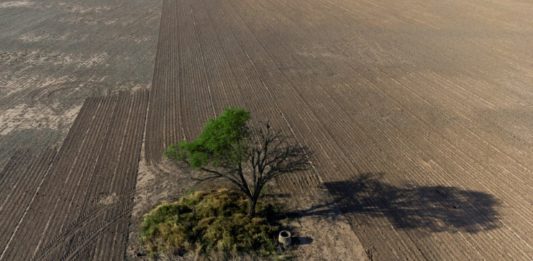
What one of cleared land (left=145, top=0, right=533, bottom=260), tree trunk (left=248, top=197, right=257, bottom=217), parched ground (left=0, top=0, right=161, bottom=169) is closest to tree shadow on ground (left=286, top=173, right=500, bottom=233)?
cleared land (left=145, top=0, right=533, bottom=260)

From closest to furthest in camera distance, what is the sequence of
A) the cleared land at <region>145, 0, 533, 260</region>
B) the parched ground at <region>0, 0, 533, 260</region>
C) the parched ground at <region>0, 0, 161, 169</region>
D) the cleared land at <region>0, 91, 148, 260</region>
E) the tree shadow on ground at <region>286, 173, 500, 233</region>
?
the cleared land at <region>0, 91, 148, 260</region>
the parched ground at <region>0, 0, 533, 260</region>
the tree shadow on ground at <region>286, 173, 500, 233</region>
the cleared land at <region>145, 0, 533, 260</region>
the parched ground at <region>0, 0, 161, 169</region>

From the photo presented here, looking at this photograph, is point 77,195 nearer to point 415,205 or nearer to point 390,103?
point 415,205

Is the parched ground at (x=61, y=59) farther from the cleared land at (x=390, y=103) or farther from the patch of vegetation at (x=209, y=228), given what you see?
the patch of vegetation at (x=209, y=228)

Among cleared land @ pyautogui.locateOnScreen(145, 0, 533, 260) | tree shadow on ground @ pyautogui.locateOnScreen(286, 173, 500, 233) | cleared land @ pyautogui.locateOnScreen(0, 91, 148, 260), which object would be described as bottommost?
cleared land @ pyautogui.locateOnScreen(0, 91, 148, 260)

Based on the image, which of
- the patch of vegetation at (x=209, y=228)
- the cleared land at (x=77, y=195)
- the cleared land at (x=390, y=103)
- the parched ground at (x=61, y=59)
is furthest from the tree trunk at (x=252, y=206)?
the parched ground at (x=61, y=59)

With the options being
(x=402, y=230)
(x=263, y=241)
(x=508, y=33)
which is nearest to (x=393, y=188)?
(x=402, y=230)

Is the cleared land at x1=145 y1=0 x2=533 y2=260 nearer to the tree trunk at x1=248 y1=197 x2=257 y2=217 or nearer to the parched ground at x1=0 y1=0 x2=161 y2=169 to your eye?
the tree trunk at x1=248 y1=197 x2=257 y2=217

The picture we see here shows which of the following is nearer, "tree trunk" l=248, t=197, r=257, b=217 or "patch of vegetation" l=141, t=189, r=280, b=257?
"patch of vegetation" l=141, t=189, r=280, b=257

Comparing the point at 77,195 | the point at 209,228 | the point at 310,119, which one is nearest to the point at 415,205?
the point at 310,119
